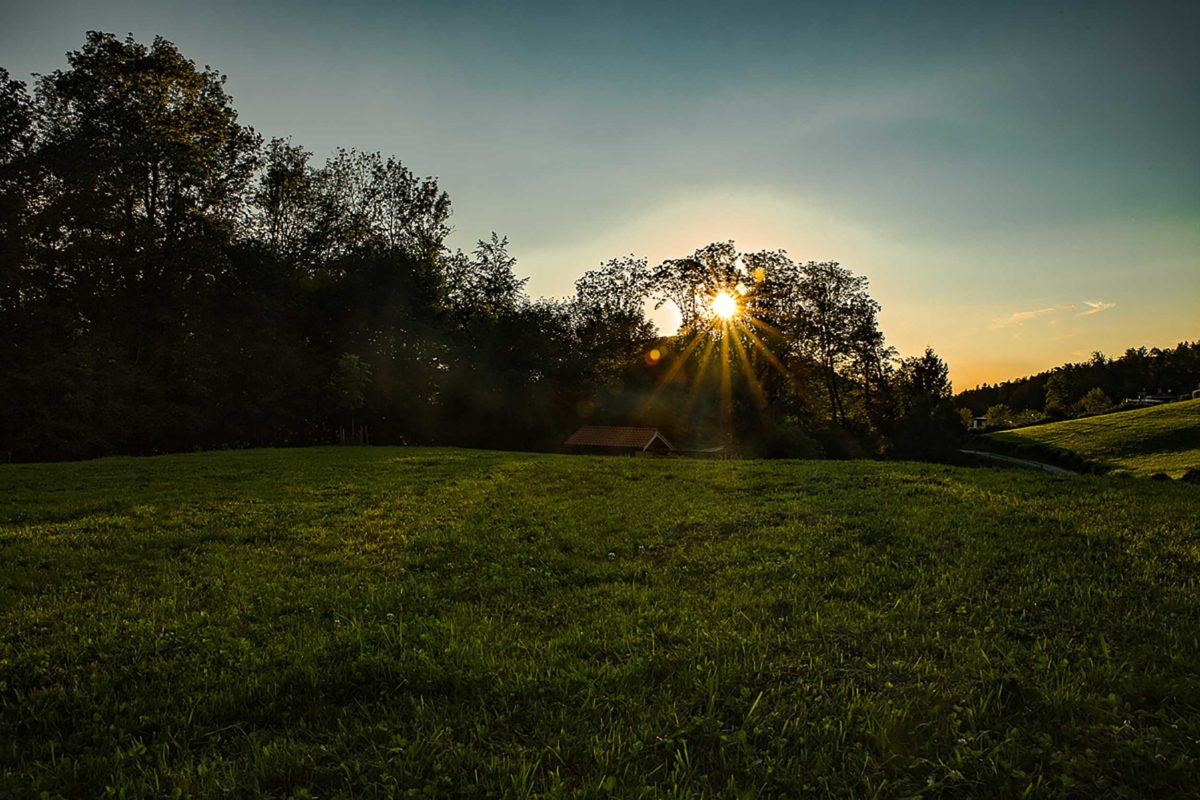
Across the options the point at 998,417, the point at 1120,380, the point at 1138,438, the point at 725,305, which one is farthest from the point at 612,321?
the point at 1120,380

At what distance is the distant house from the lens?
43.8m

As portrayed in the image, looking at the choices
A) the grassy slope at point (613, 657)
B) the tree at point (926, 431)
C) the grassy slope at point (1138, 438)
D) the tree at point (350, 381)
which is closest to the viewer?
the grassy slope at point (613, 657)

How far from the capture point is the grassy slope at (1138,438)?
38.0m

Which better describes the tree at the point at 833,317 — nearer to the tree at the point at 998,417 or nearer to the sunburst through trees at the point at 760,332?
the sunburst through trees at the point at 760,332

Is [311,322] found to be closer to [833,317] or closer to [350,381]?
[350,381]

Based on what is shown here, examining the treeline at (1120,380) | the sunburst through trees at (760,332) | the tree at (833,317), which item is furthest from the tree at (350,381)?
the treeline at (1120,380)

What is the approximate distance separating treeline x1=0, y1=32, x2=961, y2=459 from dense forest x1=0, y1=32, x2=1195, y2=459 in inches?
6.1

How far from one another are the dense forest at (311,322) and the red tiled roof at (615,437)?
3.35 metres

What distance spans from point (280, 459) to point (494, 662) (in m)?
23.1

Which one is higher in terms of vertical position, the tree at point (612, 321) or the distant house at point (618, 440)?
the tree at point (612, 321)

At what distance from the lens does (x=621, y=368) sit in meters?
55.8

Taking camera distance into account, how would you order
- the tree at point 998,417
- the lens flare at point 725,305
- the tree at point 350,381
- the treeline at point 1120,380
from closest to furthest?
the tree at point 350,381
the lens flare at point 725,305
the treeline at point 1120,380
the tree at point 998,417

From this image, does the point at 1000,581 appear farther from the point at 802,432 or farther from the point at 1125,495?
the point at 802,432

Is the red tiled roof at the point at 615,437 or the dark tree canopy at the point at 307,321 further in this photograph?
the red tiled roof at the point at 615,437
